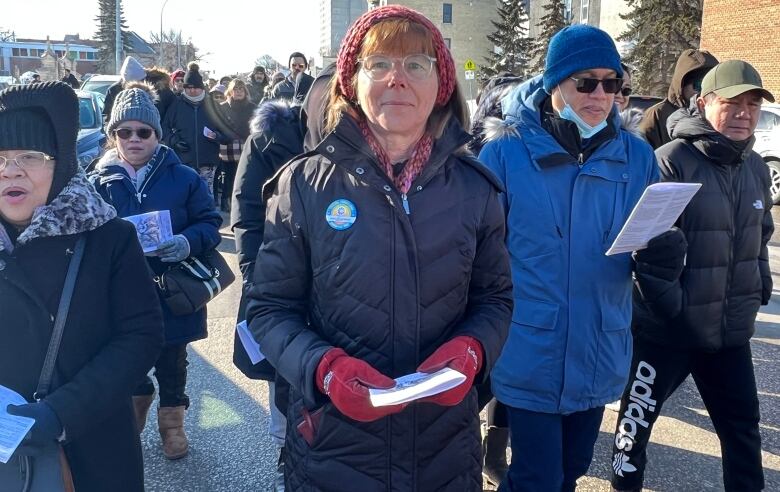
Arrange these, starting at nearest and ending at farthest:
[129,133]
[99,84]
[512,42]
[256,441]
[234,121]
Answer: [129,133], [256,441], [234,121], [99,84], [512,42]

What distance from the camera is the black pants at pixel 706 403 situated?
3.02 metres

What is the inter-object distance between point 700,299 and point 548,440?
1.10 m

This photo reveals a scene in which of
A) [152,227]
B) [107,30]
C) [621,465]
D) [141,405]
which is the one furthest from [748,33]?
[107,30]

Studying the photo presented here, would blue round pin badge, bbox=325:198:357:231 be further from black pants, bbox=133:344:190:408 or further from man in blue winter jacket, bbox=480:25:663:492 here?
black pants, bbox=133:344:190:408

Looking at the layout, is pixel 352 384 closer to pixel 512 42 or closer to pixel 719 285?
pixel 719 285

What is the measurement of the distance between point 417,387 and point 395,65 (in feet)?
3.04

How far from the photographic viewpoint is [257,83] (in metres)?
13.6

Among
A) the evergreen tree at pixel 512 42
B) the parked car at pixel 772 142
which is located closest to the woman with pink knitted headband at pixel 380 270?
the parked car at pixel 772 142

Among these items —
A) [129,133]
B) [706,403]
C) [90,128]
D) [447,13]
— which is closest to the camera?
[706,403]

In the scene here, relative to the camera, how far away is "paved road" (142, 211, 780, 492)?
11.6ft

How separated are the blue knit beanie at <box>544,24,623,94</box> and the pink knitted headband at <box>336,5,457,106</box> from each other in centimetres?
79

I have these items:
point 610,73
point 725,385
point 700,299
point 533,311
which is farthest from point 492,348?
point 725,385

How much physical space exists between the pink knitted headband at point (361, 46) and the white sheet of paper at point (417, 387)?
883mm

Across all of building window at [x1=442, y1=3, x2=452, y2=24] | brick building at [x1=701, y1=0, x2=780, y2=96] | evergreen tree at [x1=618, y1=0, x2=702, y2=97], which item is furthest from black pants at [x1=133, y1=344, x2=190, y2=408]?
building window at [x1=442, y1=3, x2=452, y2=24]
